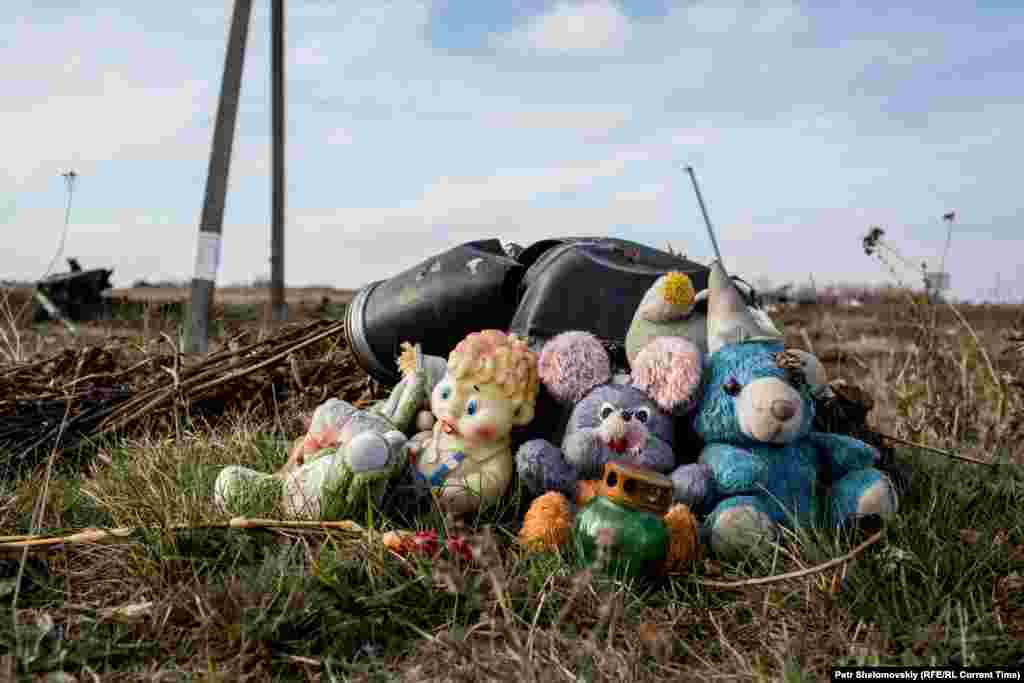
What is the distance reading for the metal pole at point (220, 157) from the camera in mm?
9086

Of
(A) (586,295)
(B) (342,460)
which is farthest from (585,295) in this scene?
(B) (342,460)

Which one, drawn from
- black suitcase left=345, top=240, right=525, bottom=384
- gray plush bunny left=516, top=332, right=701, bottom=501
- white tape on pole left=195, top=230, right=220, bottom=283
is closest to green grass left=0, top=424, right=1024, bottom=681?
gray plush bunny left=516, top=332, right=701, bottom=501

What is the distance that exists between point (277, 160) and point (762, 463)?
967cm

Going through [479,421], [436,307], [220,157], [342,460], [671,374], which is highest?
[220,157]

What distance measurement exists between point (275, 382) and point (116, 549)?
2.06 m

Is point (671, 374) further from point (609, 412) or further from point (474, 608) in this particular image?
point (474, 608)

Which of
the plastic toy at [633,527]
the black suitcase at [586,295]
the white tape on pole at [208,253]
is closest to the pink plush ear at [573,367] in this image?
the black suitcase at [586,295]

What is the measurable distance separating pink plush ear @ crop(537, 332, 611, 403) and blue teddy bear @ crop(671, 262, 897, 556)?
1.02 feet

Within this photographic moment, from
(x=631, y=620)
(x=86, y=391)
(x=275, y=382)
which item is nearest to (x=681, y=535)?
(x=631, y=620)

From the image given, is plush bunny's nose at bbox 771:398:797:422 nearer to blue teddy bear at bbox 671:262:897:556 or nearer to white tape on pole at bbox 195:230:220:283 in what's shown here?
blue teddy bear at bbox 671:262:897:556

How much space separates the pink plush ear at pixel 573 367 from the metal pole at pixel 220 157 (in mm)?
6867

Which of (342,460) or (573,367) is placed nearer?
(342,460)

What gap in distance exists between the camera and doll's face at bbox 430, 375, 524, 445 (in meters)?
2.71

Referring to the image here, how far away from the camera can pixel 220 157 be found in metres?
9.30
